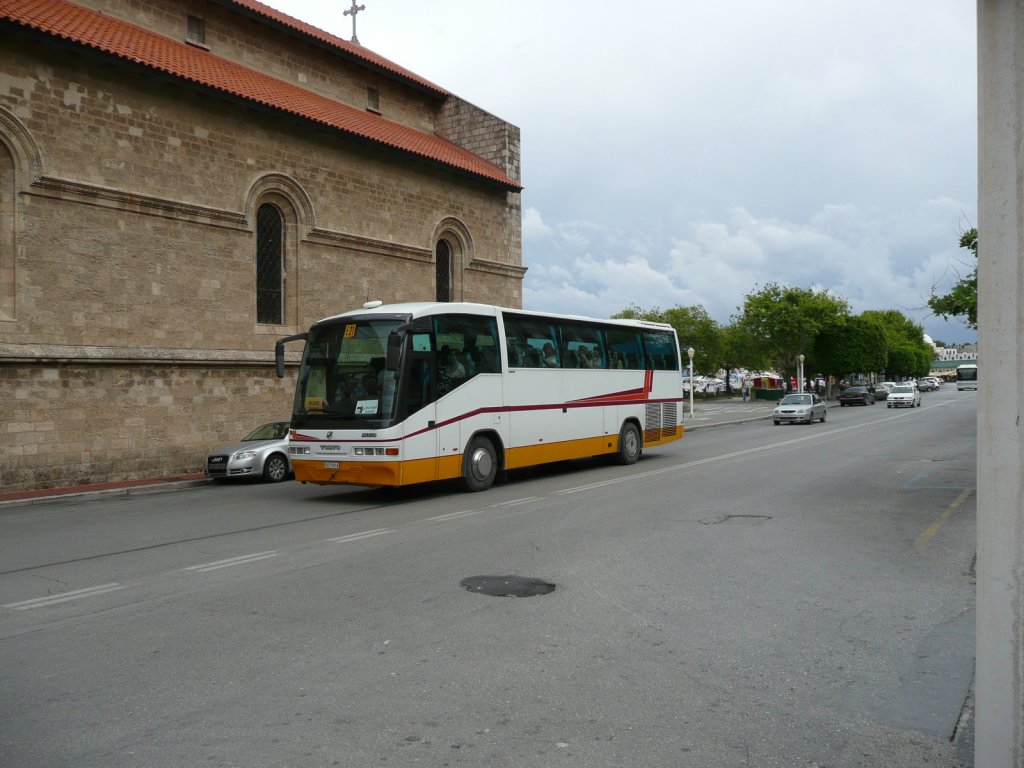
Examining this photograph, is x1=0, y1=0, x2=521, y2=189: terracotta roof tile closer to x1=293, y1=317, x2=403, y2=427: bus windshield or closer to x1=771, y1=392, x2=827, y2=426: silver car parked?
x1=293, y1=317, x2=403, y2=427: bus windshield

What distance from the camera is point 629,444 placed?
1953cm

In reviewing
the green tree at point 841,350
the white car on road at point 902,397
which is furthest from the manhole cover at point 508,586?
the green tree at point 841,350

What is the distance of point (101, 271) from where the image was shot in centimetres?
1814

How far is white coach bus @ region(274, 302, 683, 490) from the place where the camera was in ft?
43.1

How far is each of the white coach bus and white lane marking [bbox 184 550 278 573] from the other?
13.8 feet

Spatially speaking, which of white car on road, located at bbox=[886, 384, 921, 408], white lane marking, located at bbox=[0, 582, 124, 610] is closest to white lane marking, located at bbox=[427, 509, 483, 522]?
white lane marking, located at bbox=[0, 582, 124, 610]

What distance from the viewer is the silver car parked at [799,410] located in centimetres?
3709

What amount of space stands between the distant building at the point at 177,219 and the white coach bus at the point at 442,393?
5830mm

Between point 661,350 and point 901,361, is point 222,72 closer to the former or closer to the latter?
point 661,350

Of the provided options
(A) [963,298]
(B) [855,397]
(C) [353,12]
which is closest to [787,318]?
(B) [855,397]

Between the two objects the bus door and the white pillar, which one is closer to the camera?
the white pillar

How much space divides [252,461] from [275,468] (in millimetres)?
541

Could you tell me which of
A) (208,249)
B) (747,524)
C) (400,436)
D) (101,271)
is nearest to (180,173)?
(208,249)

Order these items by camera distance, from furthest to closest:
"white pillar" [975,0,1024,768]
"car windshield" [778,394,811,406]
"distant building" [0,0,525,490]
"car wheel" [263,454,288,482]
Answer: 1. "car windshield" [778,394,811,406]
2. "car wheel" [263,454,288,482]
3. "distant building" [0,0,525,490]
4. "white pillar" [975,0,1024,768]
